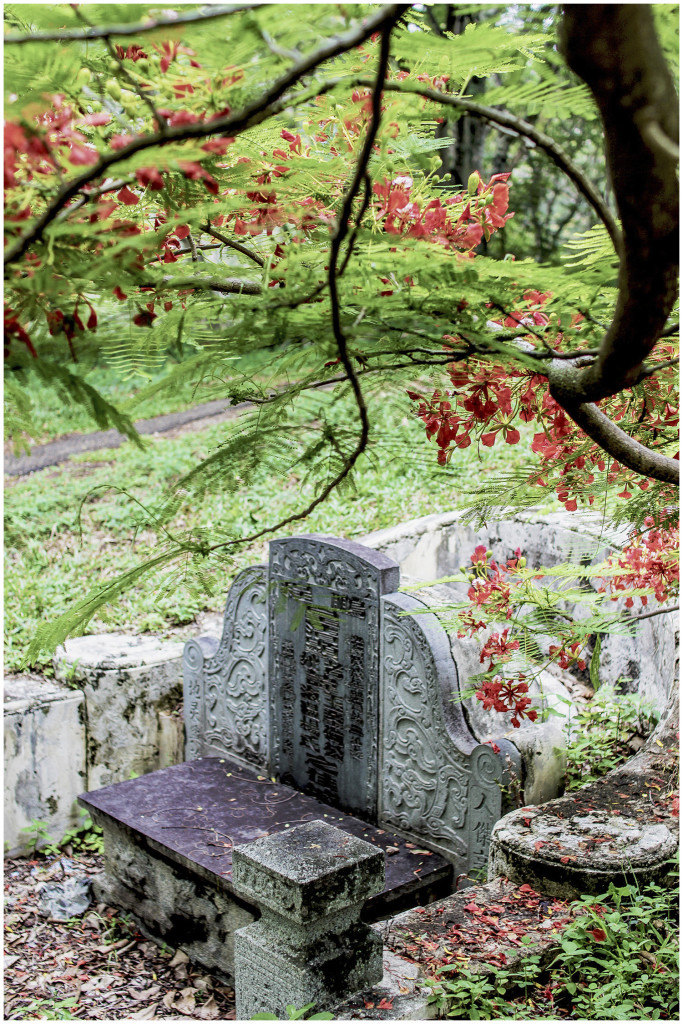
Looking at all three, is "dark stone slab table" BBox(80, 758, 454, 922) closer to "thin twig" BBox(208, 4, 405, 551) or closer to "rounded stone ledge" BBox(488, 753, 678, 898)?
"rounded stone ledge" BBox(488, 753, 678, 898)

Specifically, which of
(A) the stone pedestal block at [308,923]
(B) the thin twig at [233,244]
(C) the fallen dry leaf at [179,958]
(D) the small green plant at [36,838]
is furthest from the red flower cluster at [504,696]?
(D) the small green plant at [36,838]

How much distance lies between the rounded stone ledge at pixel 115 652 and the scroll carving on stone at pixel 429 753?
2010mm

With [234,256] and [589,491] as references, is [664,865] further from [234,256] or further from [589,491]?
[234,256]

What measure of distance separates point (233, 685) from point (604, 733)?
90.1 inches

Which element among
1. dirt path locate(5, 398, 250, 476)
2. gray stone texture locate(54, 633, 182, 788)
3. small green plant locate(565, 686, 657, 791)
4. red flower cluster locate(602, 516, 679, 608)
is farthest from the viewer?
dirt path locate(5, 398, 250, 476)

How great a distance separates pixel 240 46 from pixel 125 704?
16.4 ft

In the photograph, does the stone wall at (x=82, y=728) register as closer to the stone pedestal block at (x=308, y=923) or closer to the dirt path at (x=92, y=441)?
the stone pedestal block at (x=308, y=923)

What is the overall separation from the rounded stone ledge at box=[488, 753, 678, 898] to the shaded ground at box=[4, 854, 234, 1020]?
1.56 metres

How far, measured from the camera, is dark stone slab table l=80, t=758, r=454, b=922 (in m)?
4.04

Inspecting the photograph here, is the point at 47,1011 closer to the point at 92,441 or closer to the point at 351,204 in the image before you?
the point at 351,204

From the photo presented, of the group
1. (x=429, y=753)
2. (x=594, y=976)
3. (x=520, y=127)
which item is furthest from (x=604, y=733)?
(x=520, y=127)

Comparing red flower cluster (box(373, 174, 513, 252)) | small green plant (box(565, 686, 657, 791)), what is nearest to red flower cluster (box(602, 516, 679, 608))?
red flower cluster (box(373, 174, 513, 252))

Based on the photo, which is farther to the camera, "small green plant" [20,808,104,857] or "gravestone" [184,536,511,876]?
"small green plant" [20,808,104,857]

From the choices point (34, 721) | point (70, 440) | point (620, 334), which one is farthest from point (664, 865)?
point (70, 440)
